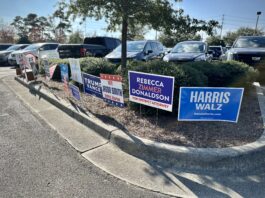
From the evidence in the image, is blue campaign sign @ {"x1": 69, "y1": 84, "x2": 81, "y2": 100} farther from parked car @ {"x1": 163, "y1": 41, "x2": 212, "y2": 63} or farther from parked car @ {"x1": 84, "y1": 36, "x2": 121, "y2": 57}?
parked car @ {"x1": 84, "y1": 36, "x2": 121, "y2": 57}

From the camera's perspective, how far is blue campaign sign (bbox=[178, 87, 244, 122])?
12.1ft

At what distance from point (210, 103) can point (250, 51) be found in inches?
268

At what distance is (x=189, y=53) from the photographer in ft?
32.0

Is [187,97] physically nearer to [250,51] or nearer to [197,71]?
[197,71]

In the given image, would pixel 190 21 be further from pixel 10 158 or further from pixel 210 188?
pixel 10 158

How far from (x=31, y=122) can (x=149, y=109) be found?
2655 mm

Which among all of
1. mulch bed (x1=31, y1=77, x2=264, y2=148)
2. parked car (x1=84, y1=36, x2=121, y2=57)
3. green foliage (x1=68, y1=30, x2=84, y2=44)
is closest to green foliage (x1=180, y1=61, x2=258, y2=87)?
mulch bed (x1=31, y1=77, x2=264, y2=148)

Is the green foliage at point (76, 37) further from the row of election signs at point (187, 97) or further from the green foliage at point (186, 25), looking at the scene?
the row of election signs at point (187, 97)

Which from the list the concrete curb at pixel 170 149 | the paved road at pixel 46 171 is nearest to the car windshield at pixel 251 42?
the concrete curb at pixel 170 149

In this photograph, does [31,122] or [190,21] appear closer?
[31,122]

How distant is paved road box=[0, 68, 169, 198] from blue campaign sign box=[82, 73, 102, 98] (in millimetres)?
1374

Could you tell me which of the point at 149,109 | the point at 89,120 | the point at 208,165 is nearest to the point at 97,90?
the point at 89,120

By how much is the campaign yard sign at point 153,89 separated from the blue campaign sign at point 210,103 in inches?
9.5

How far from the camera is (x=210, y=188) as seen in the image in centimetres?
293
